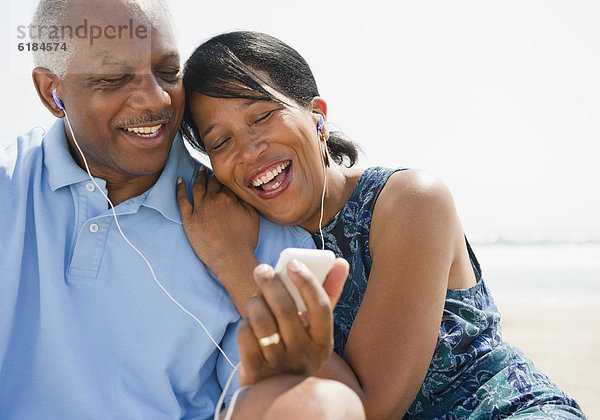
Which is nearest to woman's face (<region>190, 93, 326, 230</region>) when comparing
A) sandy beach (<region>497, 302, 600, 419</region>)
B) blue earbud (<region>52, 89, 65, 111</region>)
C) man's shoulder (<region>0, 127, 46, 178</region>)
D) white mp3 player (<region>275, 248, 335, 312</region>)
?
blue earbud (<region>52, 89, 65, 111</region>)

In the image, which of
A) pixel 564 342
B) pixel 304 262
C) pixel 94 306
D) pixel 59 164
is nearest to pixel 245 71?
pixel 59 164

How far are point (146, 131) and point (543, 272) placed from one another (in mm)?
12519

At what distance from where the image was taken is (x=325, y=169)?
110 inches

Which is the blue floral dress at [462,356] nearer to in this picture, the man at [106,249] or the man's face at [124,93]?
the man at [106,249]

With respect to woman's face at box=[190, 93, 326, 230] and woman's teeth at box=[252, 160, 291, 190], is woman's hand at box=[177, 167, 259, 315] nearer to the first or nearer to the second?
woman's face at box=[190, 93, 326, 230]

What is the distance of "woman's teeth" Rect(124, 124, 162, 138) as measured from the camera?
2.55 metres

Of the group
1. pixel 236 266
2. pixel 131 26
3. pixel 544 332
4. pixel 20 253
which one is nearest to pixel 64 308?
pixel 20 253

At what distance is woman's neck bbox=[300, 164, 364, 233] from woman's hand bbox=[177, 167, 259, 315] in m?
0.29

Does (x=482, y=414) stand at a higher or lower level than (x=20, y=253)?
lower

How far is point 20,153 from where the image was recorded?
2.58m

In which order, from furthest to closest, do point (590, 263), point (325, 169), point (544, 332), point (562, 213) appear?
point (562, 213) → point (590, 263) → point (544, 332) → point (325, 169)

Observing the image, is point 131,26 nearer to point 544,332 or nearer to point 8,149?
point 8,149

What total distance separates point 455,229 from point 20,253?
1.82 m

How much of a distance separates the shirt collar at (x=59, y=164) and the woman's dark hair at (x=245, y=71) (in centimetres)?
58
